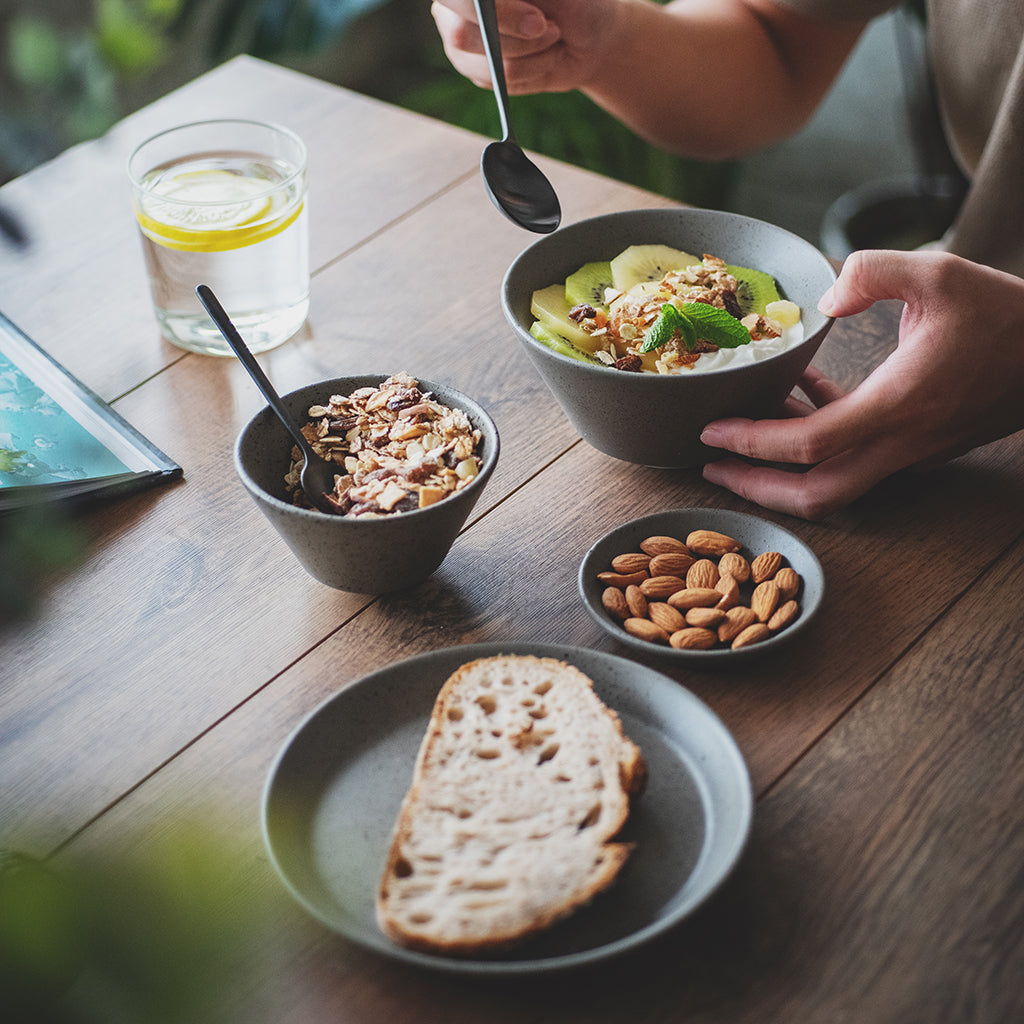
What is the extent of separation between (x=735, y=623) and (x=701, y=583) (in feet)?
0.19

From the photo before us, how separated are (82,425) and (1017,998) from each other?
966mm

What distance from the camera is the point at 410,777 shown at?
78cm

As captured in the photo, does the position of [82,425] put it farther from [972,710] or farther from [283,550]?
[972,710]

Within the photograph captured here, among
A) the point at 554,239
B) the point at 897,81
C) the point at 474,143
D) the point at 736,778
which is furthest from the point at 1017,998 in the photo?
the point at 897,81

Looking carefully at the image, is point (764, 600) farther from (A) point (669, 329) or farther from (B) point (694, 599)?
(A) point (669, 329)

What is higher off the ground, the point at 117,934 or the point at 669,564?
the point at 117,934

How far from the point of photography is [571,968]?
0.62 metres

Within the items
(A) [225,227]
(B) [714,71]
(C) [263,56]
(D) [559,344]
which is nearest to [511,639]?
(D) [559,344]

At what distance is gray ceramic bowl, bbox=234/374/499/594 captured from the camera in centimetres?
87

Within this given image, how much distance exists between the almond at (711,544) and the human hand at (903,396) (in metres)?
0.10

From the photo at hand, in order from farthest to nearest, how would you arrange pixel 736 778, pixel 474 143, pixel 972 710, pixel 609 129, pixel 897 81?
pixel 897 81 → pixel 609 129 → pixel 474 143 → pixel 972 710 → pixel 736 778

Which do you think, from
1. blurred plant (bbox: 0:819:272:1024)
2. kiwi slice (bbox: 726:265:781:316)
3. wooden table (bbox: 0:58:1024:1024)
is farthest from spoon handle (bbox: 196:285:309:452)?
blurred plant (bbox: 0:819:272:1024)

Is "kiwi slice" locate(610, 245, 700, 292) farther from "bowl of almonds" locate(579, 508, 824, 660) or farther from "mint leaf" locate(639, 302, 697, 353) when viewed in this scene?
"bowl of almonds" locate(579, 508, 824, 660)

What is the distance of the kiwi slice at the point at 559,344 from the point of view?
106cm
